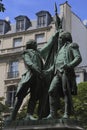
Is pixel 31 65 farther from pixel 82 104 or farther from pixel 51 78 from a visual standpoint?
pixel 82 104

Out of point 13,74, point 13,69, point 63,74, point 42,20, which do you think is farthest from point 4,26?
point 63,74

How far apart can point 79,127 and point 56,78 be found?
1332 mm

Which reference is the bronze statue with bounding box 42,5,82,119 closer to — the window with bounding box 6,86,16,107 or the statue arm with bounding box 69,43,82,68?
the statue arm with bounding box 69,43,82,68

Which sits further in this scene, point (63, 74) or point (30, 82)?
point (30, 82)

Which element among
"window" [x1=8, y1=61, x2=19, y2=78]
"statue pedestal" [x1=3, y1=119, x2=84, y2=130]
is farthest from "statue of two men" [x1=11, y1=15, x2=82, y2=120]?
"window" [x1=8, y1=61, x2=19, y2=78]

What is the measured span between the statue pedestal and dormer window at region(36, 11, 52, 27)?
116 ft

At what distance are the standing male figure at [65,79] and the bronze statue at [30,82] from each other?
1.25 feet

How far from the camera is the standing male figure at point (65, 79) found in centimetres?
938

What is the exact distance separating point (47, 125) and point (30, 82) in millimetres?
1329

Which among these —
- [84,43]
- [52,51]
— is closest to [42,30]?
[84,43]

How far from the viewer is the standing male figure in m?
9.38

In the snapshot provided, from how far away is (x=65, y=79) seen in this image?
9414 millimetres

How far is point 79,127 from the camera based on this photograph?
8922 mm

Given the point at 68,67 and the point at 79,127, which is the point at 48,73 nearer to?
the point at 68,67
